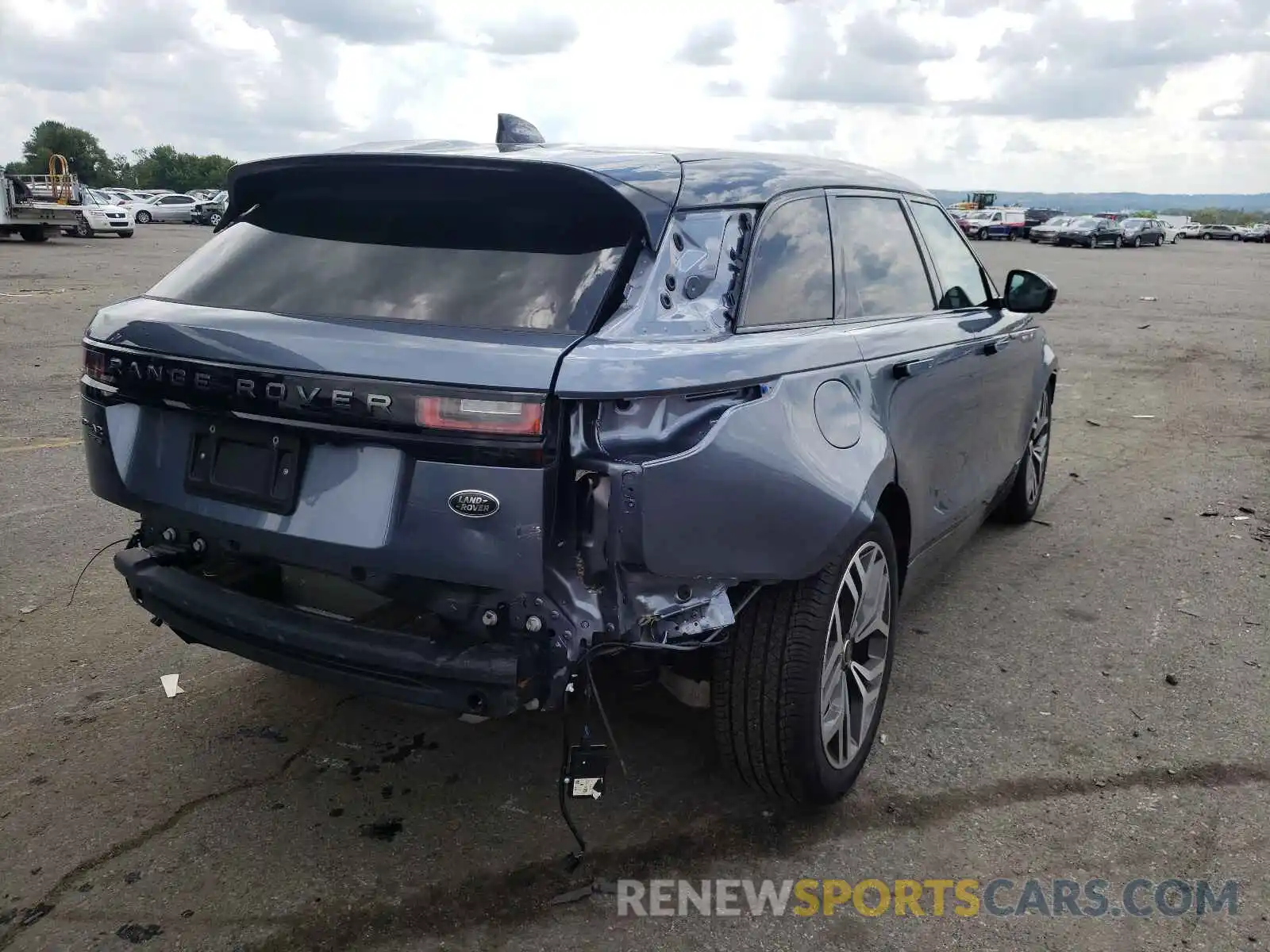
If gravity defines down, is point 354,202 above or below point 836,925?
above

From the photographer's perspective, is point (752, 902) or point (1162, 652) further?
point (1162, 652)

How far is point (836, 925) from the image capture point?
8.36 ft

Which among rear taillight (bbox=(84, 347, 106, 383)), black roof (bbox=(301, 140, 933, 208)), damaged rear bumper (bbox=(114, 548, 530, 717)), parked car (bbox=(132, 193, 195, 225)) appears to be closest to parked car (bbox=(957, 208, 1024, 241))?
parked car (bbox=(132, 193, 195, 225))

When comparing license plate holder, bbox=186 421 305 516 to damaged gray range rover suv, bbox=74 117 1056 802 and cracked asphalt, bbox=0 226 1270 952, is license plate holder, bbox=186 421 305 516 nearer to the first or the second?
damaged gray range rover suv, bbox=74 117 1056 802

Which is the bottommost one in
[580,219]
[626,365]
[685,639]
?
[685,639]

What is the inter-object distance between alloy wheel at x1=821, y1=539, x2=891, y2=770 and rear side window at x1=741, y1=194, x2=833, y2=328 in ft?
2.29

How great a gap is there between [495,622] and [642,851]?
2.71 ft

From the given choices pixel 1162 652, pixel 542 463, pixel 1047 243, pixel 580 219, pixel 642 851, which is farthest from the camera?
pixel 1047 243

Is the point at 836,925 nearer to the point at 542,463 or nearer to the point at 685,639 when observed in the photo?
the point at 685,639

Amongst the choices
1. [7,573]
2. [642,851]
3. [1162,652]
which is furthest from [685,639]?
[7,573]

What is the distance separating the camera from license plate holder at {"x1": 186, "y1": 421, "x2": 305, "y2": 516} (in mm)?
2512

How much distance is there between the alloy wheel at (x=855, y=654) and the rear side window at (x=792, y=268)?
0.70 meters

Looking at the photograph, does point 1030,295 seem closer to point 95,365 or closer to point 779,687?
point 779,687

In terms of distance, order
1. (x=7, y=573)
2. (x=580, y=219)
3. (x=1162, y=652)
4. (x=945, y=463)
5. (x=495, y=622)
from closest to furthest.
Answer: (x=495, y=622), (x=580, y=219), (x=945, y=463), (x=1162, y=652), (x=7, y=573)
